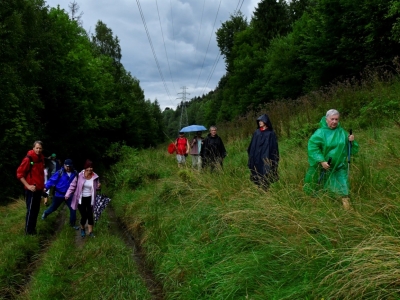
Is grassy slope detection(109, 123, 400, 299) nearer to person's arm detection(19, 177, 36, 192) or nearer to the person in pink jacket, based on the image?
the person in pink jacket

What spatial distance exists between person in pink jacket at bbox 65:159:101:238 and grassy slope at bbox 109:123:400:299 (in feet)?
4.31

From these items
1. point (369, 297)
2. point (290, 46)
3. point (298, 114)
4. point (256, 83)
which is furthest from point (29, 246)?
point (256, 83)

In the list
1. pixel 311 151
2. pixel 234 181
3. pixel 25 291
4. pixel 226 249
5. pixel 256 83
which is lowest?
pixel 25 291

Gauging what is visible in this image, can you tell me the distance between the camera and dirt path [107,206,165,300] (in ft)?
16.3

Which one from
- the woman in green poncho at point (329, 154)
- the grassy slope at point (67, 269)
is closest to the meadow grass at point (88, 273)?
the grassy slope at point (67, 269)

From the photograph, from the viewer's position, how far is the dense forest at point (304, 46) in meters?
18.4

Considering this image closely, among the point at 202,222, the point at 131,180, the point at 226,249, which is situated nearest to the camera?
the point at 226,249

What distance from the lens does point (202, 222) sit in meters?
5.94

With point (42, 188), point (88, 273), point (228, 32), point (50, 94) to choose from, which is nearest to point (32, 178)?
point (42, 188)

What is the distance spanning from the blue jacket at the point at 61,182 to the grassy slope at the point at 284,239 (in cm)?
241

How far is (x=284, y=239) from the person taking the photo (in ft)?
12.6

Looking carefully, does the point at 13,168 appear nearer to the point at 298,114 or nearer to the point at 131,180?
the point at 131,180

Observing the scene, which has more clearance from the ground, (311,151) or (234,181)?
(311,151)

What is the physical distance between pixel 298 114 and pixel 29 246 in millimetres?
9635
